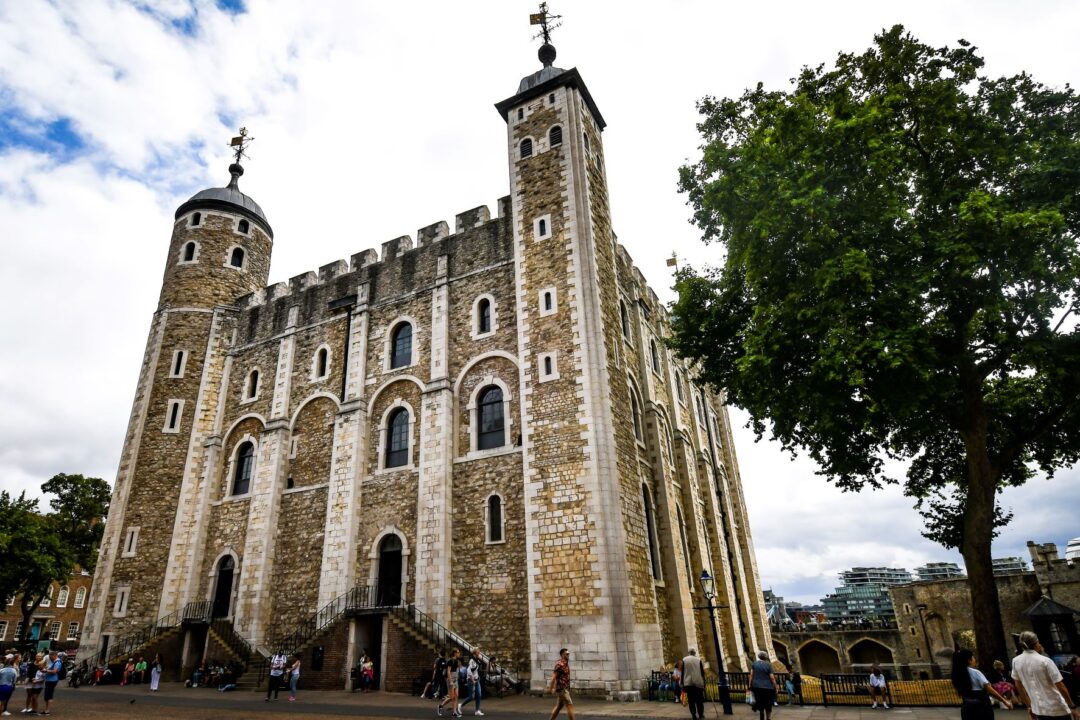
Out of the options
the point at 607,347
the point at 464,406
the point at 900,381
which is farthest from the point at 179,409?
the point at 900,381

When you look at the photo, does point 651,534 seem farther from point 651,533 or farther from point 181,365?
point 181,365

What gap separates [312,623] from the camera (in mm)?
19078

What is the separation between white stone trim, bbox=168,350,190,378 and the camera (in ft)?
86.9

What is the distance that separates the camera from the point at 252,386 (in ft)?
85.9

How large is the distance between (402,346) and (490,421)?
537cm

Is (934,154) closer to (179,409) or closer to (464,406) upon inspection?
(464,406)

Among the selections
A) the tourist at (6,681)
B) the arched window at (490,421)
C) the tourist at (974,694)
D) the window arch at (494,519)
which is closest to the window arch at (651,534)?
the window arch at (494,519)

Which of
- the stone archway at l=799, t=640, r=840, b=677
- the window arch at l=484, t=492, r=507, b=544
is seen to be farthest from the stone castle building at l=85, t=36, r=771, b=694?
the stone archway at l=799, t=640, r=840, b=677

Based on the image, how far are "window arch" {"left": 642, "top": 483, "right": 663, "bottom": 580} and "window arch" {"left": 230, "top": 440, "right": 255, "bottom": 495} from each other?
15.5m

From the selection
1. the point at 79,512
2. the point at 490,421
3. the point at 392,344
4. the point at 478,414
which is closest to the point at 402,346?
the point at 392,344

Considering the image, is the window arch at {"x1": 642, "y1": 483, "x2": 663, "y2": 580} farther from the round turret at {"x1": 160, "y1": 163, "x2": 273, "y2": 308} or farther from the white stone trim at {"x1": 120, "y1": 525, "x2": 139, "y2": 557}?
the round turret at {"x1": 160, "y1": 163, "x2": 273, "y2": 308}

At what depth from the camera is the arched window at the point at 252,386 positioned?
84.9 ft

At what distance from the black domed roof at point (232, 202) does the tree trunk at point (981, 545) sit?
31.1m

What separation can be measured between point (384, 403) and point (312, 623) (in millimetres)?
7543
